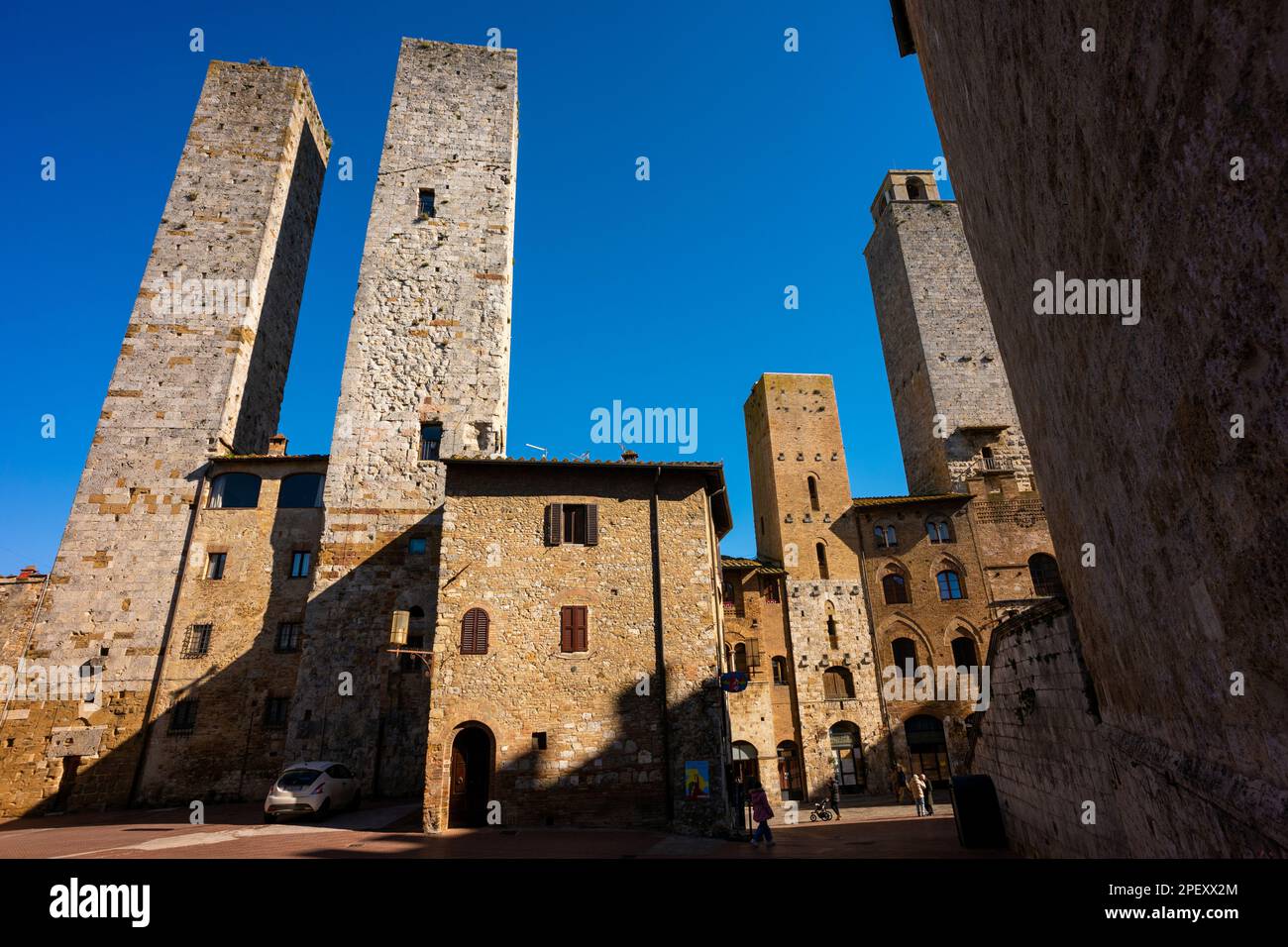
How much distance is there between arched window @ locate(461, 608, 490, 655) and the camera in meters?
15.3

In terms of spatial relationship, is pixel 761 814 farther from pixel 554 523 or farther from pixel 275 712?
pixel 275 712

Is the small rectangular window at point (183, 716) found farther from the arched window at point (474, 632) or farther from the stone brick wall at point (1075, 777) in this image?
the stone brick wall at point (1075, 777)

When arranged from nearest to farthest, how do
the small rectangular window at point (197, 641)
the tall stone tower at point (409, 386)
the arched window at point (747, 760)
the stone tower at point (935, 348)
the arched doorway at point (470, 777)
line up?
1. the arched doorway at point (470, 777)
2. the tall stone tower at point (409, 386)
3. the small rectangular window at point (197, 641)
4. the arched window at point (747, 760)
5. the stone tower at point (935, 348)

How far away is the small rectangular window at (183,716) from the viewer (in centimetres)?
1858

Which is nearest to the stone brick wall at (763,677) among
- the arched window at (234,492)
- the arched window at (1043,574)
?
the arched window at (1043,574)

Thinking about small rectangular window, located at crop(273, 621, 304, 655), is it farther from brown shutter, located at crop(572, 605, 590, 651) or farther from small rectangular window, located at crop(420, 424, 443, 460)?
brown shutter, located at crop(572, 605, 590, 651)

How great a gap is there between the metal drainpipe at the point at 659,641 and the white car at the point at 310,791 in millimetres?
7969

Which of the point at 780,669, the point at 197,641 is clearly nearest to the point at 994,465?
the point at 780,669

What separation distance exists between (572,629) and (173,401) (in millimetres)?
17232

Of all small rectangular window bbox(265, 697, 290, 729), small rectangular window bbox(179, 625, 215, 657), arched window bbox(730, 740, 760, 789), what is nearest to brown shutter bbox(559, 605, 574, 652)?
small rectangular window bbox(265, 697, 290, 729)

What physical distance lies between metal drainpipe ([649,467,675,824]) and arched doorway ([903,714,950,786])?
13896 mm

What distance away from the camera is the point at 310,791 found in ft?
46.6

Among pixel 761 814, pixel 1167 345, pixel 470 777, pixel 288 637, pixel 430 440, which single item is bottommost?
pixel 761 814
